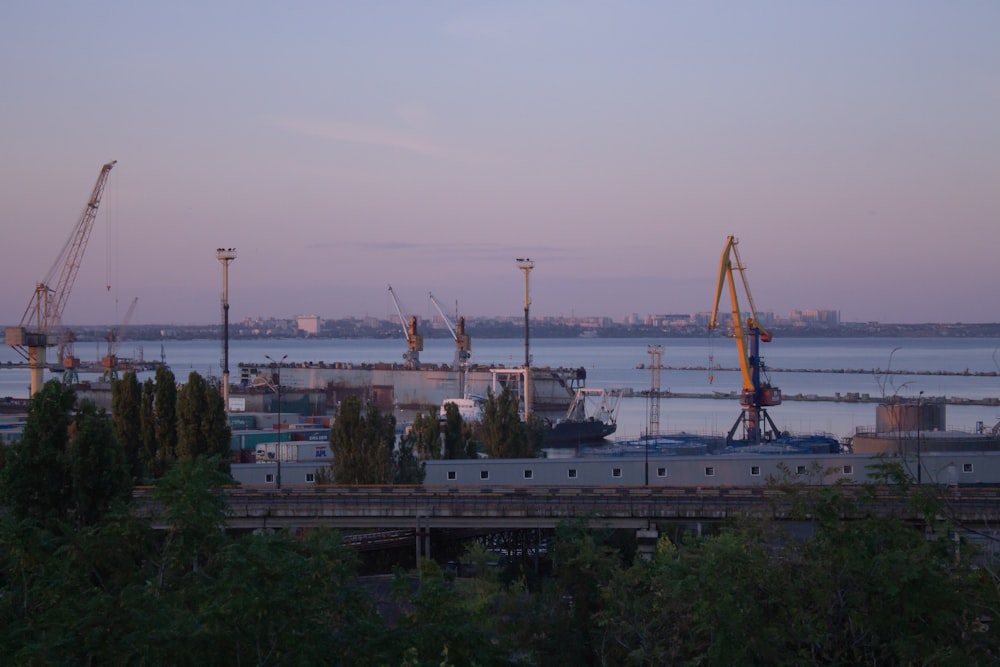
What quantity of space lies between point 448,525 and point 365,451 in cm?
507

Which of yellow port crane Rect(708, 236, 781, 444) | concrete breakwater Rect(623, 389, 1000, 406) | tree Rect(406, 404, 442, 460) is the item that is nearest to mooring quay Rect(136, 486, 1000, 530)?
tree Rect(406, 404, 442, 460)

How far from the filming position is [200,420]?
23141mm

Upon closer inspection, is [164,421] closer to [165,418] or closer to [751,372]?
[165,418]

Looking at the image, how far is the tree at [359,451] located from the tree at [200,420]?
7.96 ft

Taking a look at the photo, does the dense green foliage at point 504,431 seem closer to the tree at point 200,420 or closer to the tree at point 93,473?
the tree at point 200,420

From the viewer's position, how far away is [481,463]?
23.7 meters

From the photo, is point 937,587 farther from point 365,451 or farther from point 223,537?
point 365,451

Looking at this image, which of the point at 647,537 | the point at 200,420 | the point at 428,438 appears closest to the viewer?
the point at 647,537

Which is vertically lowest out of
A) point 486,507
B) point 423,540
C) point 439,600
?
point 423,540

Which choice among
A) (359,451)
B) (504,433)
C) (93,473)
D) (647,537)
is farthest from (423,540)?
(504,433)

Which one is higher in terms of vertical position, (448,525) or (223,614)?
(223,614)

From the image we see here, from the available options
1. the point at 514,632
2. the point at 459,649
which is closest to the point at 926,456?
the point at 514,632

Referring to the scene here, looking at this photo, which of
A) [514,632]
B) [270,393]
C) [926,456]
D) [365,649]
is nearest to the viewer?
[365,649]

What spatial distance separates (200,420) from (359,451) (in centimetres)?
341
